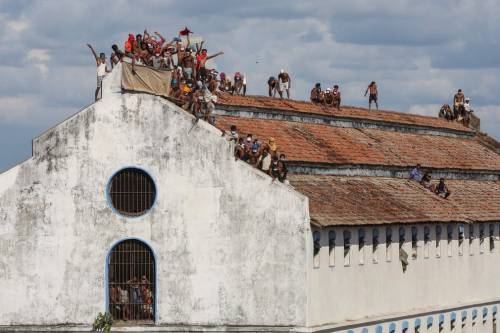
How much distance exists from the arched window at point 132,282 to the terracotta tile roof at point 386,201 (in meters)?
7.11

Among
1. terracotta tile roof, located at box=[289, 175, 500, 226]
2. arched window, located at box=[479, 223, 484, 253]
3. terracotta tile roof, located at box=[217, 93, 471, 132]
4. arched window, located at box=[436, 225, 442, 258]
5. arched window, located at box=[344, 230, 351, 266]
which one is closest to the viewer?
arched window, located at box=[344, 230, 351, 266]

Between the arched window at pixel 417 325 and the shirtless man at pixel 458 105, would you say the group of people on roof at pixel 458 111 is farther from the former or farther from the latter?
the arched window at pixel 417 325

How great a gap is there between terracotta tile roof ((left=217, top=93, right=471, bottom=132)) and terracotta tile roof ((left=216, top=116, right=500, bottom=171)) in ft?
2.73

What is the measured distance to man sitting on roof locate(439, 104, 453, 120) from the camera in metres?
108

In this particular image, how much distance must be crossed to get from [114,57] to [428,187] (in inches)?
949

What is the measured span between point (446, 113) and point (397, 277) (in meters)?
36.0

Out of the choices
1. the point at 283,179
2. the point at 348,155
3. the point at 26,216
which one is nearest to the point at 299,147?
the point at 348,155

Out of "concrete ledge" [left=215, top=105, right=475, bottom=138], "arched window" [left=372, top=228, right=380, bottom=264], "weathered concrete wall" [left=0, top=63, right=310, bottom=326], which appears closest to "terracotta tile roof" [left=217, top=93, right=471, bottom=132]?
"concrete ledge" [left=215, top=105, right=475, bottom=138]

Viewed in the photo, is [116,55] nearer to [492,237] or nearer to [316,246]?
[316,246]

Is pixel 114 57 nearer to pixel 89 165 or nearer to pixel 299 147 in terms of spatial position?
pixel 89 165

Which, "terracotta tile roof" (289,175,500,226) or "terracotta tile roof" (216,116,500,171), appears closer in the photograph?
"terracotta tile roof" (289,175,500,226)

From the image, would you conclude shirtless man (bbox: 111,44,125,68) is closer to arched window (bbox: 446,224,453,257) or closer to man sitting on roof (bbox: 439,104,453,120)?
arched window (bbox: 446,224,453,257)

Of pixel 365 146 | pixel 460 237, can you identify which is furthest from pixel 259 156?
pixel 460 237

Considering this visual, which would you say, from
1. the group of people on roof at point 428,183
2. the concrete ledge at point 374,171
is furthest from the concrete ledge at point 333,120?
the group of people on roof at point 428,183
